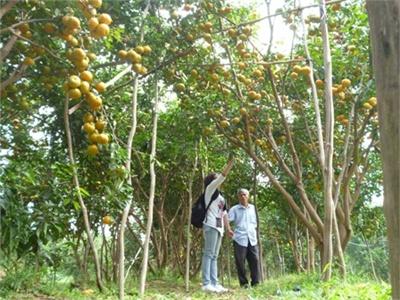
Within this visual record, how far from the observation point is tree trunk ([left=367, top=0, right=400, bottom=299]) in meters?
1.32

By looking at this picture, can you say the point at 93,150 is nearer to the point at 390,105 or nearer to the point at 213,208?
the point at 390,105

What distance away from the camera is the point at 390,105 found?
1.34 metres

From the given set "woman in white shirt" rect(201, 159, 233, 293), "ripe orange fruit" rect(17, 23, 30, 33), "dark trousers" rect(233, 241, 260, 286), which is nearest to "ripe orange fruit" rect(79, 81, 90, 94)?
"ripe orange fruit" rect(17, 23, 30, 33)

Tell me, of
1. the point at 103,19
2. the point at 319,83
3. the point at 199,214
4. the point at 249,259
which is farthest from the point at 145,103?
the point at 103,19

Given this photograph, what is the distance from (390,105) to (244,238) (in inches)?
218

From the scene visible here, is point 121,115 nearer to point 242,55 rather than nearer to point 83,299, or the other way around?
point 242,55

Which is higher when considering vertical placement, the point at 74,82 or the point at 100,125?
the point at 74,82

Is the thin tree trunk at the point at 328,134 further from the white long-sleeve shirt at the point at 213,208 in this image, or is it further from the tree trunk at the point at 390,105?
the tree trunk at the point at 390,105

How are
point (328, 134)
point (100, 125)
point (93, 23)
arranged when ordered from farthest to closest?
point (328, 134) < point (100, 125) < point (93, 23)

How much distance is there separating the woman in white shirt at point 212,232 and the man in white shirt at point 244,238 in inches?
19.6

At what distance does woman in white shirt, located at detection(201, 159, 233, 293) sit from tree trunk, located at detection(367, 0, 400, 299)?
4564 millimetres

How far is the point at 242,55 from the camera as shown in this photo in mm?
5617

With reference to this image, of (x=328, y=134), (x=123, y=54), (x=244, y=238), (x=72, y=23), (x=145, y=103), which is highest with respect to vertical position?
(x=145, y=103)

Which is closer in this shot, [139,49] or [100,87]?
[100,87]
